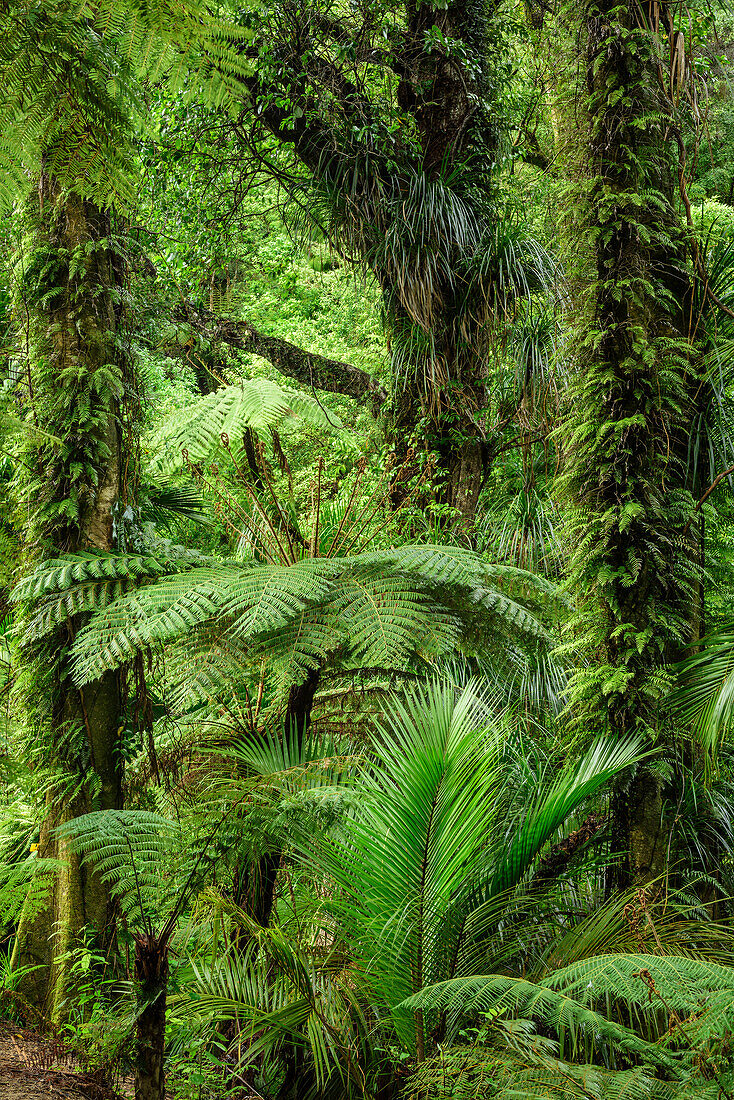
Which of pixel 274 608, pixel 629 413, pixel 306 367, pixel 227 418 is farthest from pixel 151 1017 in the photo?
pixel 306 367

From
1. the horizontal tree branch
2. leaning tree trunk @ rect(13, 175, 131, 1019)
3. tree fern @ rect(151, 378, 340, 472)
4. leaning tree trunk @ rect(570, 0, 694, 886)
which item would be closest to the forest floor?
leaning tree trunk @ rect(13, 175, 131, 1019)

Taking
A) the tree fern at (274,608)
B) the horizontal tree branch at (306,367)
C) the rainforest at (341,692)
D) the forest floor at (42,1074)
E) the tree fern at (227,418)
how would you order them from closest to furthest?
the rainforest at (341,692) < the forest floor at (42,1074) < the tree fern at (274,608) < the tree fern at (227,418) < the horizontal tree branch at (306,367)

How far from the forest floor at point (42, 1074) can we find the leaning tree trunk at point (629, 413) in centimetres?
189

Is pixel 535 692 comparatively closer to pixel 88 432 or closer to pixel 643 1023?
pixel 643 1023

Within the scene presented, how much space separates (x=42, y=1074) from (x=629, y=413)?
9.84 ft

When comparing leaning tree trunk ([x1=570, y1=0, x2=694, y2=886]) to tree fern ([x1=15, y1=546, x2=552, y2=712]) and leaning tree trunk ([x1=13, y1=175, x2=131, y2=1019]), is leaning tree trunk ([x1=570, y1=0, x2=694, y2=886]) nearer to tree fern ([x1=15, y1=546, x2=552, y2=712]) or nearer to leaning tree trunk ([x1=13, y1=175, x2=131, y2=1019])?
tree fern ([x1=15, y1=546, x2=552, y2=712])

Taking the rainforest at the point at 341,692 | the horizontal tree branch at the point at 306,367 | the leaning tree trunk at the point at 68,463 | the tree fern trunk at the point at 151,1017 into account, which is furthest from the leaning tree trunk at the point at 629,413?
the horizontal tree branch at the point at 306,367

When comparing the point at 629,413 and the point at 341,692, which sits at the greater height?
the point at 629,413

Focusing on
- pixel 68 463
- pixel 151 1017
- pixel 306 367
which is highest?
pixel 306 367

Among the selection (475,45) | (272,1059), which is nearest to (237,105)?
(272,1059)

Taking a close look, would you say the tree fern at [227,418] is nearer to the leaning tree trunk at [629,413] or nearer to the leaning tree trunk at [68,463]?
the leaning tree trunk at [68,463]

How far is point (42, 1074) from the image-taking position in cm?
227

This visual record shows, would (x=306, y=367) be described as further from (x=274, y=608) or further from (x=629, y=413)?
(x=274, y=608)

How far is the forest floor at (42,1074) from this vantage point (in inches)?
84.8
